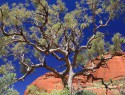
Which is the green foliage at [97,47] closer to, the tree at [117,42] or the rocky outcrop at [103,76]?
the tree at [117,42]

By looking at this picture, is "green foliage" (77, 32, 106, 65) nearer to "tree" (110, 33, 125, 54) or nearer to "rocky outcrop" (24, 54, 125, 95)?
"tree" (110, 33, 125, 54)

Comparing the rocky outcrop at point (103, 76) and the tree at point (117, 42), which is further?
the rocky outcrop at point (103, 76)

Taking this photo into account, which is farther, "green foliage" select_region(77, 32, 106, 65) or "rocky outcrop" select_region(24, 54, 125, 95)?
"rocky outcrop" select_region(24, 54, 125, 95)

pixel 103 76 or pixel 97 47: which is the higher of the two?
pixel 103 76

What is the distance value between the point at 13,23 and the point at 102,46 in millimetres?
11270

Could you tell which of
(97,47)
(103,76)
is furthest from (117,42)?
(103,76)

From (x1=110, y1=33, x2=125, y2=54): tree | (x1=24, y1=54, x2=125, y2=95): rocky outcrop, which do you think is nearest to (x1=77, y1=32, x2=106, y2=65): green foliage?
(x1=110, y1=33, x2=125, y2=54): tree

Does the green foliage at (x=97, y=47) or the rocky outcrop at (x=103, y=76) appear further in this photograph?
the rocky outcrop at (x=103, y=76)

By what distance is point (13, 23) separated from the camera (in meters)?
28.7

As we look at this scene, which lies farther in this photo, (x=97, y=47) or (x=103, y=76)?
(x=103, y=76)

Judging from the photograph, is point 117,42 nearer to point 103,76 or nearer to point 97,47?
point 97,47

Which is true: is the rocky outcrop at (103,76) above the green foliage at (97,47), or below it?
above

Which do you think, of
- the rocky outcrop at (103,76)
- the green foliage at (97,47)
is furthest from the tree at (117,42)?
the rocky outcrop at (103,76)

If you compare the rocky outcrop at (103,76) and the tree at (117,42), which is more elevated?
the rocky outcrop at (103,76)
